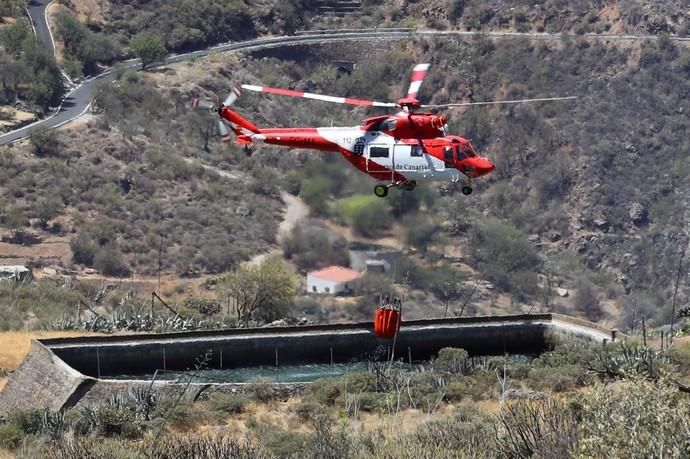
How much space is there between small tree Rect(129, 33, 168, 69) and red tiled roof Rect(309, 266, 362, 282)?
35.6m

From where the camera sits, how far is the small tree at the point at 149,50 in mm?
108625

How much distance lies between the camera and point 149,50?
109m

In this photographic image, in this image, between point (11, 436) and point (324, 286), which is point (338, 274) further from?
point (11, 436)

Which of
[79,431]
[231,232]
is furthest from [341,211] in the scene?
[79,431]

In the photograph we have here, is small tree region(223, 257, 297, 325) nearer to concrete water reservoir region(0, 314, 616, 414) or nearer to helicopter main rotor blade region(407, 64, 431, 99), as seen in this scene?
concrete water reservoir region(0, 314, 616, 414)

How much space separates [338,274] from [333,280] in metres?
0.46

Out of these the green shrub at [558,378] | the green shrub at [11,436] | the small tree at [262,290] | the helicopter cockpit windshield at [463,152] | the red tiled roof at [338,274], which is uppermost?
the helicopter cockpit windshield at [463,152]

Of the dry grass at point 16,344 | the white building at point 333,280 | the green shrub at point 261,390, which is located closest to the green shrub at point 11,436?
the green shrub at point 261,390

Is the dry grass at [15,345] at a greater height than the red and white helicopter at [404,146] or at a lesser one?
lesser

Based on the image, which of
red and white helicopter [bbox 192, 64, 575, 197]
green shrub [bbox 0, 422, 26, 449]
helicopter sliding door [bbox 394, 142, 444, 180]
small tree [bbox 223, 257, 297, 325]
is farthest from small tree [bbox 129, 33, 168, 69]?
green shrub [bbox 0, 422, 26, 449]

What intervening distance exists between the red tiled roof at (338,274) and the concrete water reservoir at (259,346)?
109 feet

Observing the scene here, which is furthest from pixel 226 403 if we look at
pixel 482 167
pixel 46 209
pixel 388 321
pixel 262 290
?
pixel 46 209

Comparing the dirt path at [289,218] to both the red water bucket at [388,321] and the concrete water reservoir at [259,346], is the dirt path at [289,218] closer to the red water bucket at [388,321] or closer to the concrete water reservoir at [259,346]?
the concrete water reservoir at [259,346]

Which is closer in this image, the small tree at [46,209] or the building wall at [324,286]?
the building wall at [324,286]
